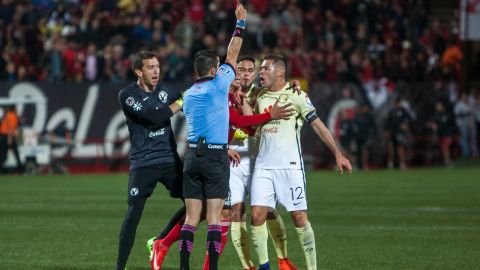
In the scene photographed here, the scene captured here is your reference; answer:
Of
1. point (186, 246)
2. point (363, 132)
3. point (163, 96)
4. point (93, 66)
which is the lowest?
point (186, 246)

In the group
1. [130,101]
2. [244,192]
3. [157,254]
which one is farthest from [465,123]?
[130,101]

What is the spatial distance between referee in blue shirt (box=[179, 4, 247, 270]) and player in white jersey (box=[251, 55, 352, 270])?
0.62 metres

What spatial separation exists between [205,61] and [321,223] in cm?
705

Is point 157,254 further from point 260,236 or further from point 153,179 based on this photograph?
point 260,236

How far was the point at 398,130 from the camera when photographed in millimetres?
32188

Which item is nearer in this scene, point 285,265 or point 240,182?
point 285,265

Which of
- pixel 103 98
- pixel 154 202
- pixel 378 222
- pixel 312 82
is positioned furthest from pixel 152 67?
pixel 312 82

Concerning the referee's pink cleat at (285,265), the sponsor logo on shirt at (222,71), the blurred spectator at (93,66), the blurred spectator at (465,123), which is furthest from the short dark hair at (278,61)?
the blurred spectator at (465,123)

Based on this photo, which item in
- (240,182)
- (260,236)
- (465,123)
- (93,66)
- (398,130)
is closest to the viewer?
(260,236)

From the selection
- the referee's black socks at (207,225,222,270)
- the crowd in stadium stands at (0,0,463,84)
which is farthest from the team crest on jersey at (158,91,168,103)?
the crowd in stadium stands at (0,0,463,84)

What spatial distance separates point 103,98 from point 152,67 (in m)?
18.8

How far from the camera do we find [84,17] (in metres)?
30.7

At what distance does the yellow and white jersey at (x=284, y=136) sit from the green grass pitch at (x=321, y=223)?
5.19 feet

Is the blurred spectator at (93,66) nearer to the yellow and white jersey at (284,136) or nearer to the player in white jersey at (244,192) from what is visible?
the player in white jersey at (244,192)
